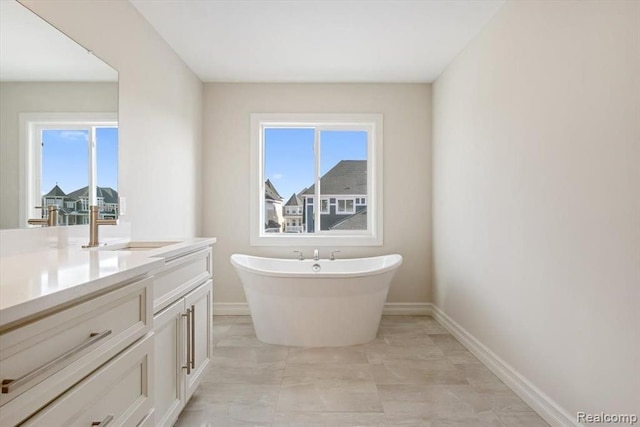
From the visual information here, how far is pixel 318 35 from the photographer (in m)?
2.89

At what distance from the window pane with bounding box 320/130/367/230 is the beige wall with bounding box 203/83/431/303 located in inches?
11.2

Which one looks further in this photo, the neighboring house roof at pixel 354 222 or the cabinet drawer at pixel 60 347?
the neighboring house roof at pixel 354 222

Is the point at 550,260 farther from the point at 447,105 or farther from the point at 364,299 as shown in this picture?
the point at 447,105

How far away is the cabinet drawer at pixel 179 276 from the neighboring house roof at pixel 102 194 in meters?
0.65

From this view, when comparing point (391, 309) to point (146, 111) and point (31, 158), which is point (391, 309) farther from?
point (31, 158)

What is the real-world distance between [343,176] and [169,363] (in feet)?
9.46

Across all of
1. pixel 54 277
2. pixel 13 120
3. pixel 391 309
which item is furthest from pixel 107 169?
pixel 391 309

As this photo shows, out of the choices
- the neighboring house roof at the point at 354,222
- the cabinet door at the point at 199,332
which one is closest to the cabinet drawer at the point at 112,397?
the cabinet door at the point at 199,332

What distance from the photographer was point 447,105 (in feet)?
11.5

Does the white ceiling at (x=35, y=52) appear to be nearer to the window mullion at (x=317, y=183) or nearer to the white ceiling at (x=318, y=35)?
the white ceiling at (x=318, y=35)

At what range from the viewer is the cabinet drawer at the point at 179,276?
1.59 m

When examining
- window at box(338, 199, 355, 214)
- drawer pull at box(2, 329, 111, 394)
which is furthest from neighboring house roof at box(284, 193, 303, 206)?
drawer pull at box(2, 329, 111, 394)

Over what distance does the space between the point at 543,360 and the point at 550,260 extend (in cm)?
56

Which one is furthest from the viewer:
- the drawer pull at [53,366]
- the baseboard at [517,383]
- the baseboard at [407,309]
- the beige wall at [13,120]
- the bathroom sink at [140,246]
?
the baseboard at [407,309]
